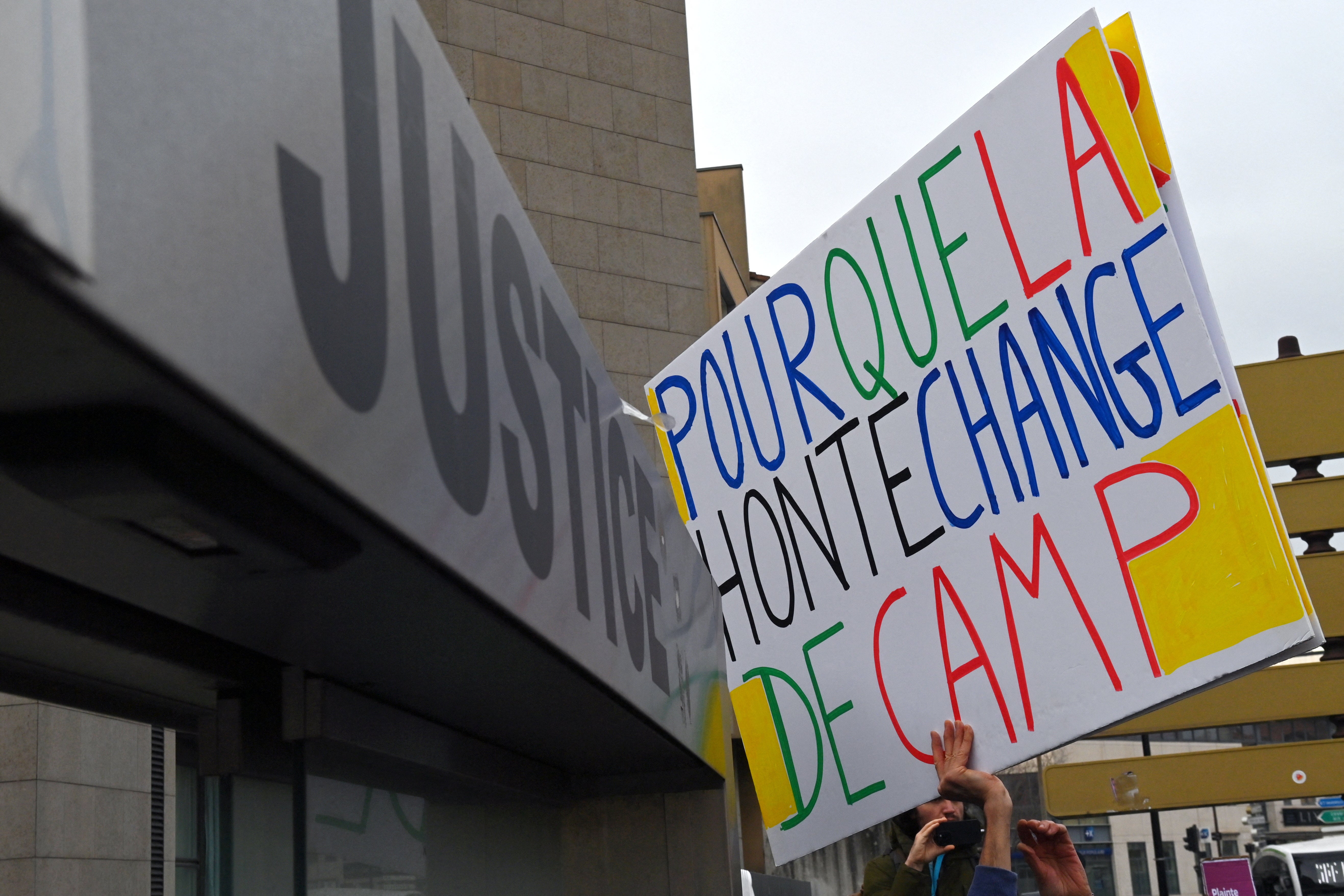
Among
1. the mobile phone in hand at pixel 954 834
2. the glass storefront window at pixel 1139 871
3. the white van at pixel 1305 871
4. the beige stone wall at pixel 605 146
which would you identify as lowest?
the glass storefront window at pixel 1139 871

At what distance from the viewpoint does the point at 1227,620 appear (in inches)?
124

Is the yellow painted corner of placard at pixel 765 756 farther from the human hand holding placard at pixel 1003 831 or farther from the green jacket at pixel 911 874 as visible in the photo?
the human hand holding placard at pixel 1003 831

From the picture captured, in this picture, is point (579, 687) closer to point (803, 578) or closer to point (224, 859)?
point (224, 859)

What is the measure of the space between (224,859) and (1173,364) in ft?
7.99

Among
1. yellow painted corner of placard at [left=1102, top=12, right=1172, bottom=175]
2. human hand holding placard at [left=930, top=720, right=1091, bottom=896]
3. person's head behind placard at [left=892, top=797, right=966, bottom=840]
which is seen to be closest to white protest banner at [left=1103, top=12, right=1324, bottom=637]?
yellow painted corner of placard at [left=1102, top=12, right=1172, bottom=175]

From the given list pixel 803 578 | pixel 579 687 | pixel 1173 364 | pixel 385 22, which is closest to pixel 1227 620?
pixel 1173 364

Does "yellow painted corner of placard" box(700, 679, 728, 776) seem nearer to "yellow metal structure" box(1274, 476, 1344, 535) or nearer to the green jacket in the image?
the green jacket

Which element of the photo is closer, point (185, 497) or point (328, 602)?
point (185, 497)

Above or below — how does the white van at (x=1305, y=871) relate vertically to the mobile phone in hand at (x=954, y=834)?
below

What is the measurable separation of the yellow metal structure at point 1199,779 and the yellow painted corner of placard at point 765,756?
13.5 metres

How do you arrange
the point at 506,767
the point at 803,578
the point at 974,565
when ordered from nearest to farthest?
the point at 506,767 → the point at 974,565 → the point at 803,578

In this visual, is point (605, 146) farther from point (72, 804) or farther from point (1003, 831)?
point (1003, 831)

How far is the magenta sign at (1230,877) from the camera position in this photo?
65.3 ft

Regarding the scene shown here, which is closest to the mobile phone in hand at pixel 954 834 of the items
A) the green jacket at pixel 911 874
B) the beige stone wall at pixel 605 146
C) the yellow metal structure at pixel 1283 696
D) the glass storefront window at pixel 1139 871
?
the green jacket at pixel 911 874
